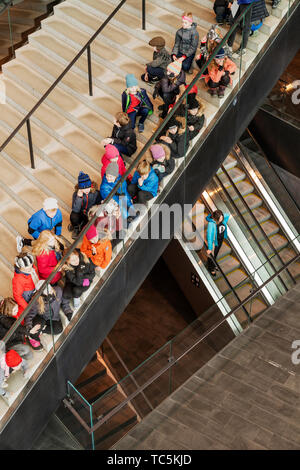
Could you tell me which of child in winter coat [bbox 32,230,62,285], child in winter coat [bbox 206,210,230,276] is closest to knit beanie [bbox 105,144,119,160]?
child in winter coat [bbox 32,230,62,285]

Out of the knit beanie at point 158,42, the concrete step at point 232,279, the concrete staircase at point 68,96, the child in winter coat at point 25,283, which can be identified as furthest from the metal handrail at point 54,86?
the concrete step at point 232,279

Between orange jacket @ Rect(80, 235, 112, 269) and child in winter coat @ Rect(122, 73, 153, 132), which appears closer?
orange jacket @ Rect(80, 235, 112, 269)

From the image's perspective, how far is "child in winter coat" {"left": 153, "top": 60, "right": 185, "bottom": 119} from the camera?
34.7ft

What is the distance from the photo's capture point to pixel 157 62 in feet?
36.6

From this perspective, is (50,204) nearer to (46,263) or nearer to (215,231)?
(46,263)

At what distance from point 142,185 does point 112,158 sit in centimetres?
51

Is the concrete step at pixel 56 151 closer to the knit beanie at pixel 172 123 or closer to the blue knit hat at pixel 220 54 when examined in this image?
the knit beanie at pixel 172 123

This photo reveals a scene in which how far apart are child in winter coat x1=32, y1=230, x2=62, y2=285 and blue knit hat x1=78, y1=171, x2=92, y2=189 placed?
2.48 ft

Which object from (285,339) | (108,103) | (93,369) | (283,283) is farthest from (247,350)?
(108,103)

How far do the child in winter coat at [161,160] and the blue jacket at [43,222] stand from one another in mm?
1291
